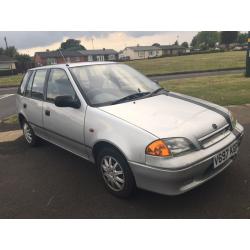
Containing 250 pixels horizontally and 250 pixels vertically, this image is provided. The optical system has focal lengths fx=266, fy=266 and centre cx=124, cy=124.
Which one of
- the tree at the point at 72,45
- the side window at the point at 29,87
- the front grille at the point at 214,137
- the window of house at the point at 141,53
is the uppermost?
the side window at the point at 29,87

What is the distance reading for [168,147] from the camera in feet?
9.36

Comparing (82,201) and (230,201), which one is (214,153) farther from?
(82,201)

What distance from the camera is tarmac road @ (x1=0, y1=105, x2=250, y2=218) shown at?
3102 millimetres

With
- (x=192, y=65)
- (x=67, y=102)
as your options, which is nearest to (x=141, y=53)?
(x=192, y=65)

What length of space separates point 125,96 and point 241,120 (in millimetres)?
3735

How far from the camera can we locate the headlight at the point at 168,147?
2.84m

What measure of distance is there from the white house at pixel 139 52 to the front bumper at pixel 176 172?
9410 cm

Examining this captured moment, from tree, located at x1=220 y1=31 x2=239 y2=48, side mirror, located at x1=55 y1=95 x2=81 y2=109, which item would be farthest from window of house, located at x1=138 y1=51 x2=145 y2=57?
side mirror, located at x1=55 y1=95 x2=81 y2=109

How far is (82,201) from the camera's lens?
345cm

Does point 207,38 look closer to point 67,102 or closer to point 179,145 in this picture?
point 67,102

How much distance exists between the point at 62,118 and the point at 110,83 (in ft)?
2.98

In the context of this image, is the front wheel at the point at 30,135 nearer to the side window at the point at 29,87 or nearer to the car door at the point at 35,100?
the car door at the point at 35,100

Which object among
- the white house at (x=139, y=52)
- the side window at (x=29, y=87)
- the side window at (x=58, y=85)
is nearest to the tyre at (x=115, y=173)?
the side window at (x=58, y=85)

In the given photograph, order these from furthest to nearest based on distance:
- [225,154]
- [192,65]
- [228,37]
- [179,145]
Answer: [228,37]
[192,65]
[225,154]
[179,145]
